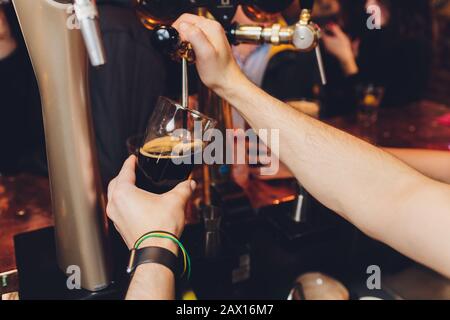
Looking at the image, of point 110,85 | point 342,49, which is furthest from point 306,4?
point 342,49

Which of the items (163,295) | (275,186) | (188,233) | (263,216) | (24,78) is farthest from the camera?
(24,78)

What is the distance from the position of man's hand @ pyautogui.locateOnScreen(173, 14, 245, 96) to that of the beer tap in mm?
95

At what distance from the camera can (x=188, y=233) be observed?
1.10 m

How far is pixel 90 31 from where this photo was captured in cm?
60

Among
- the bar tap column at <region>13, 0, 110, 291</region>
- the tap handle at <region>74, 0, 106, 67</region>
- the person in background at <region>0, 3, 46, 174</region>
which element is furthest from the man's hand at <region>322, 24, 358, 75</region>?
the tap handle at <region>74, 0, 106, 67</region>

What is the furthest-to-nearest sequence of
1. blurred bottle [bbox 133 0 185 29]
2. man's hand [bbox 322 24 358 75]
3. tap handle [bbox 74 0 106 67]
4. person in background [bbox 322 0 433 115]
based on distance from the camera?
man's hand [bbox 322 24 358 75]
person in background [bbox 322 0 433 115]
blurred bottle [bbox 133 0 185 29]
tap handle [bbox 74 0 106 67]

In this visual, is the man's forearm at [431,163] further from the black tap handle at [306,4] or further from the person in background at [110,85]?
the person in background at [110,85]

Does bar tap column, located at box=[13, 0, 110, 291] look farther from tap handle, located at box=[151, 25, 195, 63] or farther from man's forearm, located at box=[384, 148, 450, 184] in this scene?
man's forearm, located at box=[384, 148, 450, 184]

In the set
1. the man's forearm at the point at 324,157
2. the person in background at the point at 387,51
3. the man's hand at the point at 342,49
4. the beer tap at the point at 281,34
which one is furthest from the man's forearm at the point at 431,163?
the man's hand at the point at 342,49

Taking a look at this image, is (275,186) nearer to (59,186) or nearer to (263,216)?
(263,216)

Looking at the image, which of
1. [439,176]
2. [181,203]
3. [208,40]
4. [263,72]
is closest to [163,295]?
[181,203]

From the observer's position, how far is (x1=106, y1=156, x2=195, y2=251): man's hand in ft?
2.71

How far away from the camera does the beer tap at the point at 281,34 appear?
981 mm
